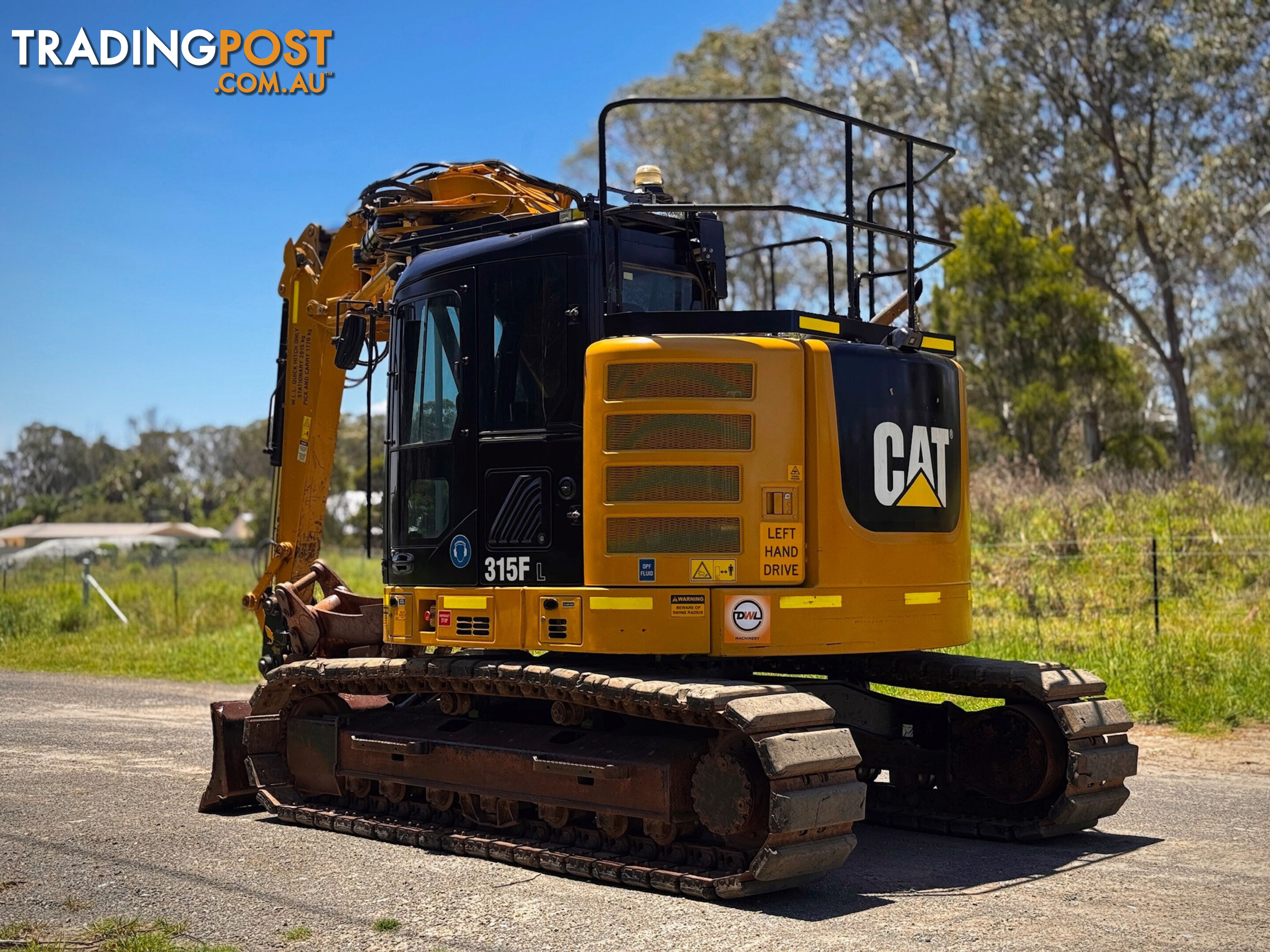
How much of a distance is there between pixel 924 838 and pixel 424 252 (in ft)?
16.0

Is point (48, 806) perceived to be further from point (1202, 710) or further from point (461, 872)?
point (1202, 710)

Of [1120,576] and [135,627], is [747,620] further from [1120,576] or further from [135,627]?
[135,627]

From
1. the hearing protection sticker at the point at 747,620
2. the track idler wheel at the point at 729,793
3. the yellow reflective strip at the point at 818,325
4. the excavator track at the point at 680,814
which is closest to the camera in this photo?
the excavator track at the point at 680,814

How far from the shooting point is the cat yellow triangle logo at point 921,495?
308 inches

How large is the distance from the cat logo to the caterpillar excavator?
0.08ft

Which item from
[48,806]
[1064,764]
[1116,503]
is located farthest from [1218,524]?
[48,806]

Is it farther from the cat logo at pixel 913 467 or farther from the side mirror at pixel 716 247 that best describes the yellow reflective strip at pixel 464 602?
the side mirror at pixel 716 247

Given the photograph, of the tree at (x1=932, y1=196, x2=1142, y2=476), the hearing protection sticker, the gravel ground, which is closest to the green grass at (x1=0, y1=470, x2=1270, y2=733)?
the gravel ground

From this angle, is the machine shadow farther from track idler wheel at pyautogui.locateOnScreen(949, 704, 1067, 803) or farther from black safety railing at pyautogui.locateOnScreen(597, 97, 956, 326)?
black safety railing at pyautogui.locateOnScreen(597, 97, 956, 326)

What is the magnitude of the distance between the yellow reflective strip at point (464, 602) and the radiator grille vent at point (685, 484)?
118 cm

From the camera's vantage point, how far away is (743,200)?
44.1 meters

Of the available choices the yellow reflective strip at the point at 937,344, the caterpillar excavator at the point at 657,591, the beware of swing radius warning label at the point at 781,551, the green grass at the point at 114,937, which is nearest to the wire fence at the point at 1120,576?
the caterpillar excavator at the point at 657,591

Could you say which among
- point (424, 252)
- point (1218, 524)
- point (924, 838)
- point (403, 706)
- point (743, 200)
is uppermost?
point (743, 200)

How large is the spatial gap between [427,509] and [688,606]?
1.99 m
